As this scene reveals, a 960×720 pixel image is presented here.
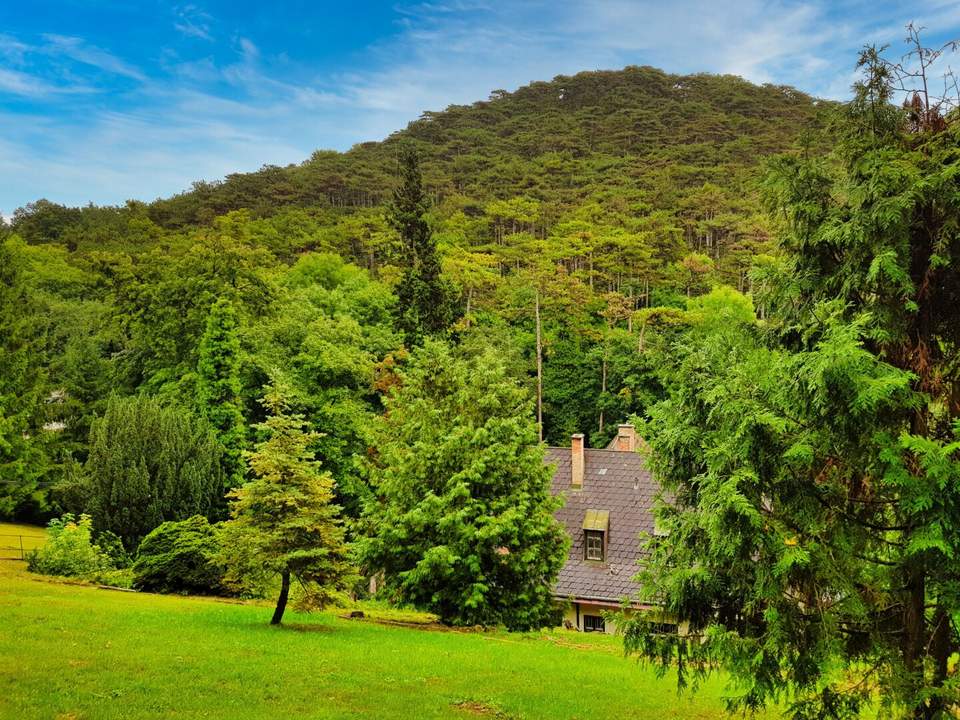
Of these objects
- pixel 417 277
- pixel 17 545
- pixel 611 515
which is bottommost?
pixel 17 545

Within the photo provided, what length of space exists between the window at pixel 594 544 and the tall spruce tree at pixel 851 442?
63.1ft

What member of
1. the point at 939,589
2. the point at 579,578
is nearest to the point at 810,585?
the point at 939,589

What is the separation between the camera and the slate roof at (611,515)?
2719 cm

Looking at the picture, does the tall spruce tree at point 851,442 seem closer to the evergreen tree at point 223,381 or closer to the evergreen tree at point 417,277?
the evergreen tree at point 223,381

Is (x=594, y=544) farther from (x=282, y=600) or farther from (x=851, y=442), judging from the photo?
(x=851, y=442)

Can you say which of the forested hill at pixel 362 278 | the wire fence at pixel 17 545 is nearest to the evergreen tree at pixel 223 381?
the forested hill at pixel 362 278

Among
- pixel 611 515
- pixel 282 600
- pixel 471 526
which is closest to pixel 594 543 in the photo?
pixel 611 515

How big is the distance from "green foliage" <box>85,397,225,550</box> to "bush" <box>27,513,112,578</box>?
6.18 metres

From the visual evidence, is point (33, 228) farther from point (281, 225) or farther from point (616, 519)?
point (616, 519)

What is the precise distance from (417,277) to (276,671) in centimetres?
3484

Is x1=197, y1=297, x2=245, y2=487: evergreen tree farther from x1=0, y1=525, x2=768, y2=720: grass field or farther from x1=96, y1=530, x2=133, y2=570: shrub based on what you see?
x1=0, y1=525, x2=768, y2=720: grass field

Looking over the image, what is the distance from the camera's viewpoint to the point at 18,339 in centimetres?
3578

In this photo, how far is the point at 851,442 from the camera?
26.1 ft

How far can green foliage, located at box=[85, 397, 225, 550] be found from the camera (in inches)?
1211
